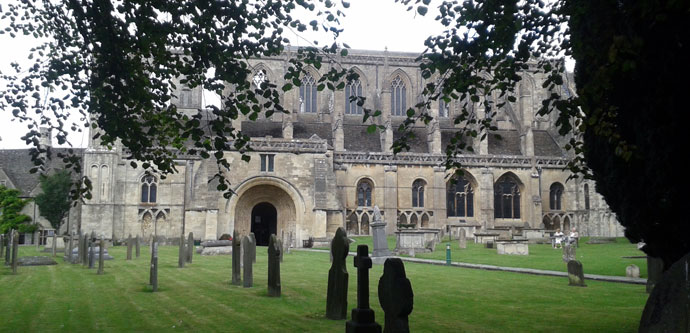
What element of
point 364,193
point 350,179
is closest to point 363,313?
point 350,179

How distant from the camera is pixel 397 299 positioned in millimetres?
5754

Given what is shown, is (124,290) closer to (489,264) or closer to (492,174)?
(489,264)

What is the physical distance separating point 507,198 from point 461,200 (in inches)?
149

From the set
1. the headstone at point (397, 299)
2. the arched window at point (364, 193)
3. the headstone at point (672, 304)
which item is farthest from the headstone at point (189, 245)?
the arched window at point (364, 193)

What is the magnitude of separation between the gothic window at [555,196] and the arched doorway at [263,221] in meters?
21.4

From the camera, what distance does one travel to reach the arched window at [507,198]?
44.4 meters

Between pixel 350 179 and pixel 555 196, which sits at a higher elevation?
pixel 350 179

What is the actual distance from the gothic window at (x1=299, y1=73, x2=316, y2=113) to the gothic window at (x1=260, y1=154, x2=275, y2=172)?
8.64m

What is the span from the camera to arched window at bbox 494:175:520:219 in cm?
4444

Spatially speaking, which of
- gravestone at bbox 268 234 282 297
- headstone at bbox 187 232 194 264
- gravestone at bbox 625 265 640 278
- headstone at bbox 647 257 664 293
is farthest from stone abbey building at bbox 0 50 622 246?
headstone at bbox 647 257 664 293

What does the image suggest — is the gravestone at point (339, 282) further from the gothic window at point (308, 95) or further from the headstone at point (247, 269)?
the gothic window at point (308, 95)

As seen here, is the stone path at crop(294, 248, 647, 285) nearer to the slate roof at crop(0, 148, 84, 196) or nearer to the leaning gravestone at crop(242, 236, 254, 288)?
the leaning gravestone at crop(242, 236, 254, 288)

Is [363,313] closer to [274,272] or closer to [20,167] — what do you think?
[274,272]

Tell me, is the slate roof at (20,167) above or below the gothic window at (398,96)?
below
